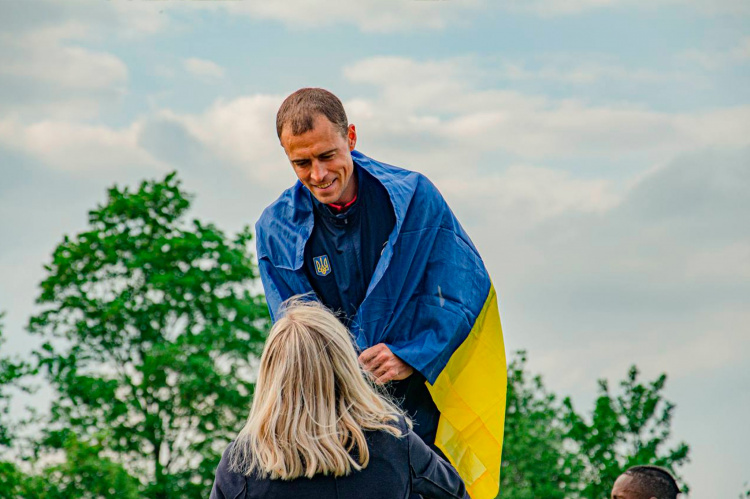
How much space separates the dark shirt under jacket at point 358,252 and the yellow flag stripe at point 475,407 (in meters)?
0.10

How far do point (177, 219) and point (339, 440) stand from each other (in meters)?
24.3

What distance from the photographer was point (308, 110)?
4621mm

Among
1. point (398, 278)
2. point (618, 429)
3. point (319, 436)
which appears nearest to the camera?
point (319, 436)

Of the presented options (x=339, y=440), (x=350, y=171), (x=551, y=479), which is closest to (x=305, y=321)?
(x=339, y=440)

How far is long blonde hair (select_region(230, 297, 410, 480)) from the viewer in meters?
3.57

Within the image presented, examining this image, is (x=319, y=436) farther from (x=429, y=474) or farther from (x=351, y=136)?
(x=351, y=136)

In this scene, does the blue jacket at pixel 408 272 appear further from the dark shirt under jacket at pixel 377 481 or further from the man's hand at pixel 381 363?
the dark shirt under jacket at pixel 377 481

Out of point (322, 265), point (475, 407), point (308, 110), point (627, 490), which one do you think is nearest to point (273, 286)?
point (322, 265)

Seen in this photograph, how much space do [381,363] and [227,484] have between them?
1.20 m

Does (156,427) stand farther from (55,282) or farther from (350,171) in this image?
(350,171)

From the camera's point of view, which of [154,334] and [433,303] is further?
[154,334]

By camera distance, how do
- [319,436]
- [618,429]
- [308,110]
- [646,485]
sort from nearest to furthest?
[319,436], [308,110], [646,485], [618,429]

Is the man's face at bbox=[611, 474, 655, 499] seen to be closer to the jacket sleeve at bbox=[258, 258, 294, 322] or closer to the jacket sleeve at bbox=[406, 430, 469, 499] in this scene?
Answer: the jacket sleeve at bbox=[258, 258, 294, 322]

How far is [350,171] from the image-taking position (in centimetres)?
483
